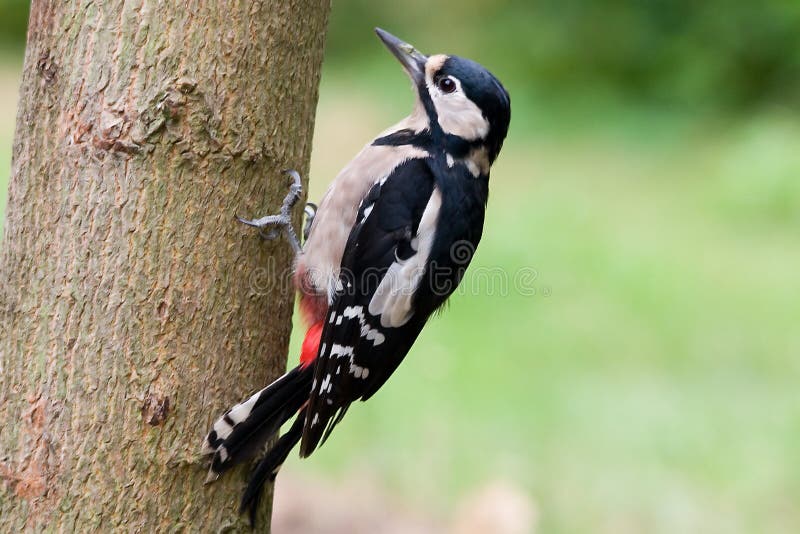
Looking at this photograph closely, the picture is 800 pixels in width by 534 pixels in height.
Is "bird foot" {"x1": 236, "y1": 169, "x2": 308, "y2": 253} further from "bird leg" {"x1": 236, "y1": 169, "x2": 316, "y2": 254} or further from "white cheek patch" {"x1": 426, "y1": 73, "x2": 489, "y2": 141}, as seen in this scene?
"white cheek patch" {"x1": 426, "y1": 73, "x2": 489, "y2": 141}

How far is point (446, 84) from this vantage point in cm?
310

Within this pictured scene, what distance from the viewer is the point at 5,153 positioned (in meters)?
8.69

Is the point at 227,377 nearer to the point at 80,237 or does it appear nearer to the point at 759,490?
the point at 80,237

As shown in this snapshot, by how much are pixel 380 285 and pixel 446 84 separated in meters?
0.73

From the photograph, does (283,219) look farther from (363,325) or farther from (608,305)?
(608,305)

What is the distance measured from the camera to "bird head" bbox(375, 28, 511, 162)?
3.01 m

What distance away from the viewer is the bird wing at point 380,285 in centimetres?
280

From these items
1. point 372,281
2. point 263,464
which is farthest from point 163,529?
point 372,281

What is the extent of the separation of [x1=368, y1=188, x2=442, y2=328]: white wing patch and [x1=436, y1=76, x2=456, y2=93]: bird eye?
41 cm

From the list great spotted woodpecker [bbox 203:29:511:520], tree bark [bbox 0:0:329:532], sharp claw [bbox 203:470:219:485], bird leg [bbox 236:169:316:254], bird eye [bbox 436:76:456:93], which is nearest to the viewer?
tree bark [bbox 0:0:329:532]

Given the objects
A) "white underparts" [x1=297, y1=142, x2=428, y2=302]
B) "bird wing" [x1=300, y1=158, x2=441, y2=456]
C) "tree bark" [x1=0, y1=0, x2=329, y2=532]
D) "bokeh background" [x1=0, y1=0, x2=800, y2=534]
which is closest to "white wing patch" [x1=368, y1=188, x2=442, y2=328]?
"bird wing" [x1=300, y1=158, x2=441, y2=456]

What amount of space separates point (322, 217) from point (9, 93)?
1026cm

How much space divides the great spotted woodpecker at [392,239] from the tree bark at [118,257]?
41cm

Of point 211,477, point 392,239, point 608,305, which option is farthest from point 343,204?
point 608,305
